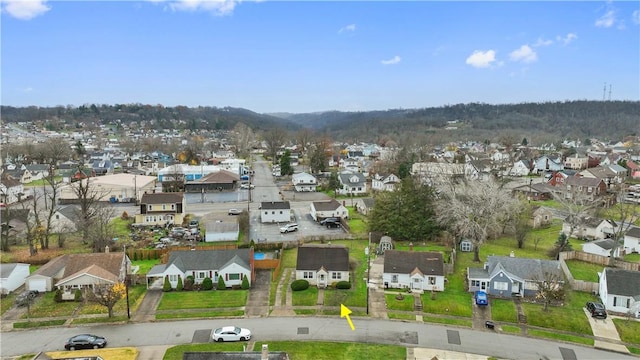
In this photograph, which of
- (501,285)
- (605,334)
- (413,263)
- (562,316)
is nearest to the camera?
(605,334)

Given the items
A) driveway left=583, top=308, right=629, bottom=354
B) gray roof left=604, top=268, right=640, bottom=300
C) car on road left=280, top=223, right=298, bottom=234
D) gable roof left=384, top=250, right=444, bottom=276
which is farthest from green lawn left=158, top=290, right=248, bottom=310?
gray roof left=604, top=268, right=640, bottom=300

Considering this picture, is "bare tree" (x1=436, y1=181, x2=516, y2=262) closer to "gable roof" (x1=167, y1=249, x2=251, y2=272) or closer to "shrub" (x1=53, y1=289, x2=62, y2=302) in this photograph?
"gable roof" (x1=167, y1=249, x2=251, y2=272)

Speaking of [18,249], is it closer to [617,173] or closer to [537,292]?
[537,292]

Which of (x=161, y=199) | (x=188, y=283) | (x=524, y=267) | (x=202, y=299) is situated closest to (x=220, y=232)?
(x=161, y=199)

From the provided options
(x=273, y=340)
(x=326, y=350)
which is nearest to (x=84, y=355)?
(x=273, y=340)

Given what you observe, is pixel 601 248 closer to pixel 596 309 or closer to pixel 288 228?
pixel 596 309

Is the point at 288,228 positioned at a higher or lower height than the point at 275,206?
lower
